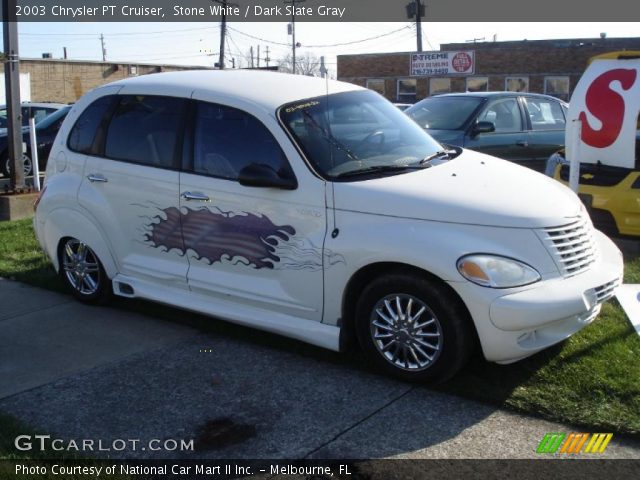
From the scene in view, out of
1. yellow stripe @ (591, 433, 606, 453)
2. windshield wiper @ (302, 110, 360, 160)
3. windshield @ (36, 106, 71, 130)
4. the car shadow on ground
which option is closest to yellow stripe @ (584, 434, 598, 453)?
yellow stripe @ (591, 433, 606, 453)

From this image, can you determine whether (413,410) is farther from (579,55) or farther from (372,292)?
(579,55)

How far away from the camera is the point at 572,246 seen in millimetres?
4320

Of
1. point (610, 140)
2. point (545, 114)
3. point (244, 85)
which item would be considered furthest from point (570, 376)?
point (545, 114)

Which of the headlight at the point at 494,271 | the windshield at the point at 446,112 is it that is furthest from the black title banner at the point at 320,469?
the windshield at the point at 446,112

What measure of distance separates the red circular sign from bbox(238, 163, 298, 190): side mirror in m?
34.6

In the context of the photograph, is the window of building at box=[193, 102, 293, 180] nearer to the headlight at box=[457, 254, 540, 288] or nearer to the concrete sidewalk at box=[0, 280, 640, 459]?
the concrete sidewalk at box=[0, 280, 640, 459]

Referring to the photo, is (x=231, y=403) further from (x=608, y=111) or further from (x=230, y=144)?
(x=608, y=111)

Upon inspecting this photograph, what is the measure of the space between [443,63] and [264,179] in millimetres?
34880

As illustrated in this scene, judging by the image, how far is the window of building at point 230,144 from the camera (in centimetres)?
491

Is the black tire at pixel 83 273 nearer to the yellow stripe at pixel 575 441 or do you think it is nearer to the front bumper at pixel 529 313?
the front bumper at pixel 529 313

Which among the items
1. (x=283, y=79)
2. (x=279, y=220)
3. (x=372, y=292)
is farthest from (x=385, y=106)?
(x=372, y=292)

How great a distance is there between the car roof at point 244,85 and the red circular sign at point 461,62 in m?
33.4

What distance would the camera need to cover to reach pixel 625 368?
445cm

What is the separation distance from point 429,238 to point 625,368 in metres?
1.53
